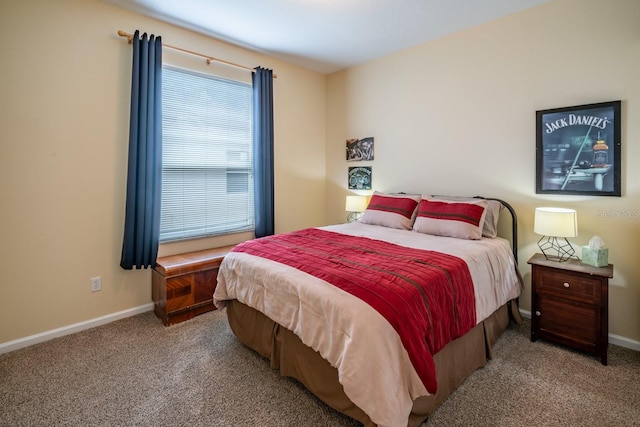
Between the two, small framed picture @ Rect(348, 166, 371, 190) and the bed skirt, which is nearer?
the bed skirt

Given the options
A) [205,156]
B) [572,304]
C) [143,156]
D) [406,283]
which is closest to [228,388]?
[406,283]

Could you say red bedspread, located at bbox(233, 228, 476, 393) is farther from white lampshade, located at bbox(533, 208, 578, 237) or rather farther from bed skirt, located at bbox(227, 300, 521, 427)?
white lampshade, located at bbox(533, 208, 578, 237)

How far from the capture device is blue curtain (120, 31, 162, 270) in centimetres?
274

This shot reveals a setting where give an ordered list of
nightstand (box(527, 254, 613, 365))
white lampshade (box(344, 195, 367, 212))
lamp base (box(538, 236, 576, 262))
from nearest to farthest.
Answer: nightstand (box(527, 254, 613, 365)) < lamp base (box(538, 236, 576, 262)) < white lampshade (box(344, 195, 367, 212))

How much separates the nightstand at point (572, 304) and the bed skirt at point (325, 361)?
30cm

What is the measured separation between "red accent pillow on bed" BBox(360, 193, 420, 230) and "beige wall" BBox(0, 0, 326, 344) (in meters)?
2.37

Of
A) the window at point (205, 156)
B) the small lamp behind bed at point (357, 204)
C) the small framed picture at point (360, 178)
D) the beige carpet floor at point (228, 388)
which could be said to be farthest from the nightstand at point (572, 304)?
the window at point (205, 156)

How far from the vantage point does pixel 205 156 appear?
133 inches

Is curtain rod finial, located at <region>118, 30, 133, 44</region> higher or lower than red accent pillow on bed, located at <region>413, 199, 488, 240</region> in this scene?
higher

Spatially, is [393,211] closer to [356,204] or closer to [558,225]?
[356,204]

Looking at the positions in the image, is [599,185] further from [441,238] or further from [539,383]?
[539,383]

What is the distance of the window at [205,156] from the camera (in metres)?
3.12

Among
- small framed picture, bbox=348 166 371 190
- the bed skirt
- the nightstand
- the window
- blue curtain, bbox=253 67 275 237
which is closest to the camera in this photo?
the bed skirt

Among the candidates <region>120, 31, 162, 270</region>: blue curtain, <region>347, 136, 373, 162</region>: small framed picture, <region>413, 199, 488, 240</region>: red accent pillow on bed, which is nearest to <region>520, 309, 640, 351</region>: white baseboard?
<region>413, 199, 488, 240</region>: red accent pillow on bed
